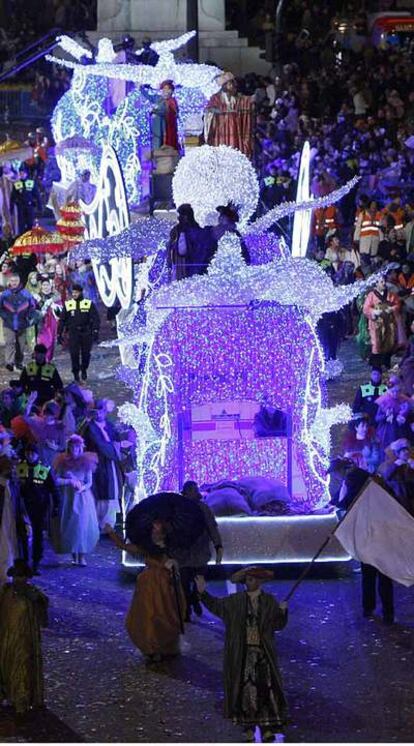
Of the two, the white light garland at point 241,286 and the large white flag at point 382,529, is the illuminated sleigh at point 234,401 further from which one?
the large white flag at point 382,529

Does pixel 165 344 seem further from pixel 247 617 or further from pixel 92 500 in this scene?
pixel 247 617

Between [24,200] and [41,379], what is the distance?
11.6 m

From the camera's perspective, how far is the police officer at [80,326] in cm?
2494

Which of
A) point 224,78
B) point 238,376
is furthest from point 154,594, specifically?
point 224,78

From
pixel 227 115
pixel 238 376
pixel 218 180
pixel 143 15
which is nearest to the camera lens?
pixel 238 376

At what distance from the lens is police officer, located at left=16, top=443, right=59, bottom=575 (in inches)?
689

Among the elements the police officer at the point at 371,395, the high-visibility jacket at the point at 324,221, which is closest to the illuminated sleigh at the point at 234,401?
the police officer at the point at 371,395

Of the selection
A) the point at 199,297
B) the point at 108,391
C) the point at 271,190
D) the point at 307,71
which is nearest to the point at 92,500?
the point at 199,297

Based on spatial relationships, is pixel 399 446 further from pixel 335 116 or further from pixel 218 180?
pixel 335 116

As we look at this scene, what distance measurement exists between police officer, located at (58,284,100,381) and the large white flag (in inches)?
374

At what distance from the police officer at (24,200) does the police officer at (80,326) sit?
764 centimetres

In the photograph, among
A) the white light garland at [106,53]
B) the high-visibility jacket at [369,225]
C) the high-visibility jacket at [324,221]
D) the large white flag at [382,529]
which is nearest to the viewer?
the large white flag at [382,529]

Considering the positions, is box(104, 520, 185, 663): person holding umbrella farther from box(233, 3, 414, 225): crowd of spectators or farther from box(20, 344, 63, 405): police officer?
box(233, 3, 414, 225): crowd of spectators

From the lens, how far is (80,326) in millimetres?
24906
